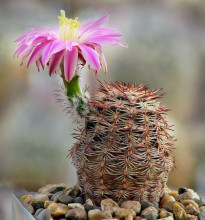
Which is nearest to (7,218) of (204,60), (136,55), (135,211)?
(135,211)

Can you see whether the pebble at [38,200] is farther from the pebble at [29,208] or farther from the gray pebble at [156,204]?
the gray pebble at [156,204]

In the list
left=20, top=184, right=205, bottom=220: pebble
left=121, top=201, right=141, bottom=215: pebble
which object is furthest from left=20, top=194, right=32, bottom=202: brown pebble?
left=121, top=201, right=141, bottom=215: pebble

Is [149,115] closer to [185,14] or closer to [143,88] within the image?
[143,88]

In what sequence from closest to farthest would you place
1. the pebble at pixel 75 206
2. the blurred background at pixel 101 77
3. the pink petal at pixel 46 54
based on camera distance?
the pink petal at pixel 46 54 < the pebble at pixel 75 206 < the blurred background at pixel 101 77

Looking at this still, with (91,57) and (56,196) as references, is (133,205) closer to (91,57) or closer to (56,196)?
(56,196)

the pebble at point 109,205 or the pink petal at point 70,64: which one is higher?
the pink petal at point 70,64

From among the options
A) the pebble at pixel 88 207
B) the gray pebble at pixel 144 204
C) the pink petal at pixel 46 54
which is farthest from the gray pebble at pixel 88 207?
the pink petal at pixel 46 54

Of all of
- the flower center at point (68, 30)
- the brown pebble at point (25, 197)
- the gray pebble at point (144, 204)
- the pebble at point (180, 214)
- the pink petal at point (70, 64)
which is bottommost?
the brown pebble at point (25, 197)
